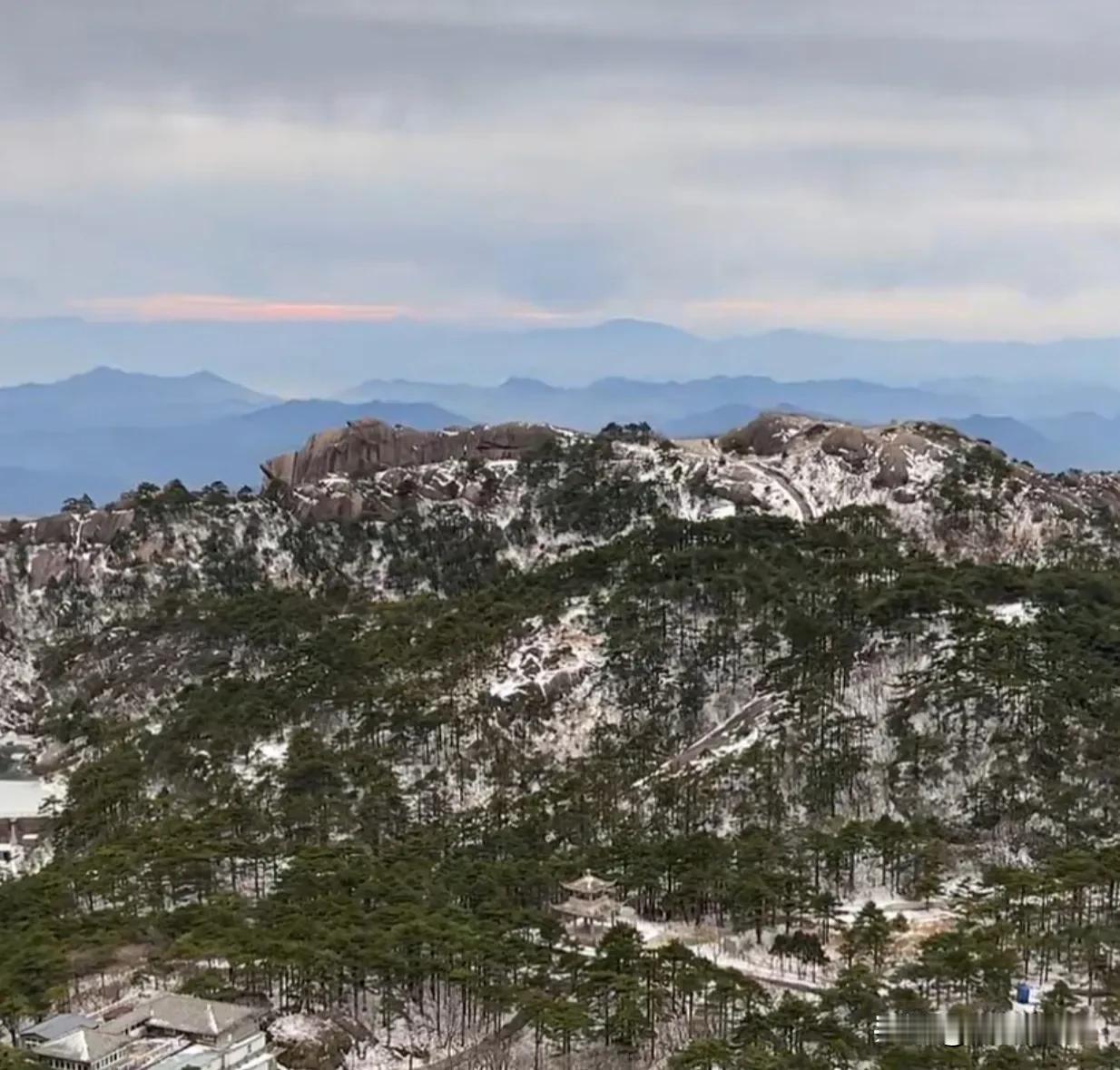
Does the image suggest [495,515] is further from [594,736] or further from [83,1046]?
[83,1046]

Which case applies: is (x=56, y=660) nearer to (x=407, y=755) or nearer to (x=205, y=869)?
(x=407, y=755)

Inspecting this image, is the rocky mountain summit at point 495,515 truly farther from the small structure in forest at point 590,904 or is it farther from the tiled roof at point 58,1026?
the tiled roof at point 58,1026

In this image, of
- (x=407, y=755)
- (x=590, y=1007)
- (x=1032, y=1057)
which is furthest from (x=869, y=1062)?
(x=407, y=755)

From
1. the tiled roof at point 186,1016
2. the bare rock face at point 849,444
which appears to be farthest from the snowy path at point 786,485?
the tiled roof at point 186,1016

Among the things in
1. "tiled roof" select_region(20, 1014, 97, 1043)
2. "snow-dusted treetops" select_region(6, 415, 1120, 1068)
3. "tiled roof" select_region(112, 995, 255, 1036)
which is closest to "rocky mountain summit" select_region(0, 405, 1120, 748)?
"snow-dusted treetops" select_region(6, 415, 1120, 1068)
